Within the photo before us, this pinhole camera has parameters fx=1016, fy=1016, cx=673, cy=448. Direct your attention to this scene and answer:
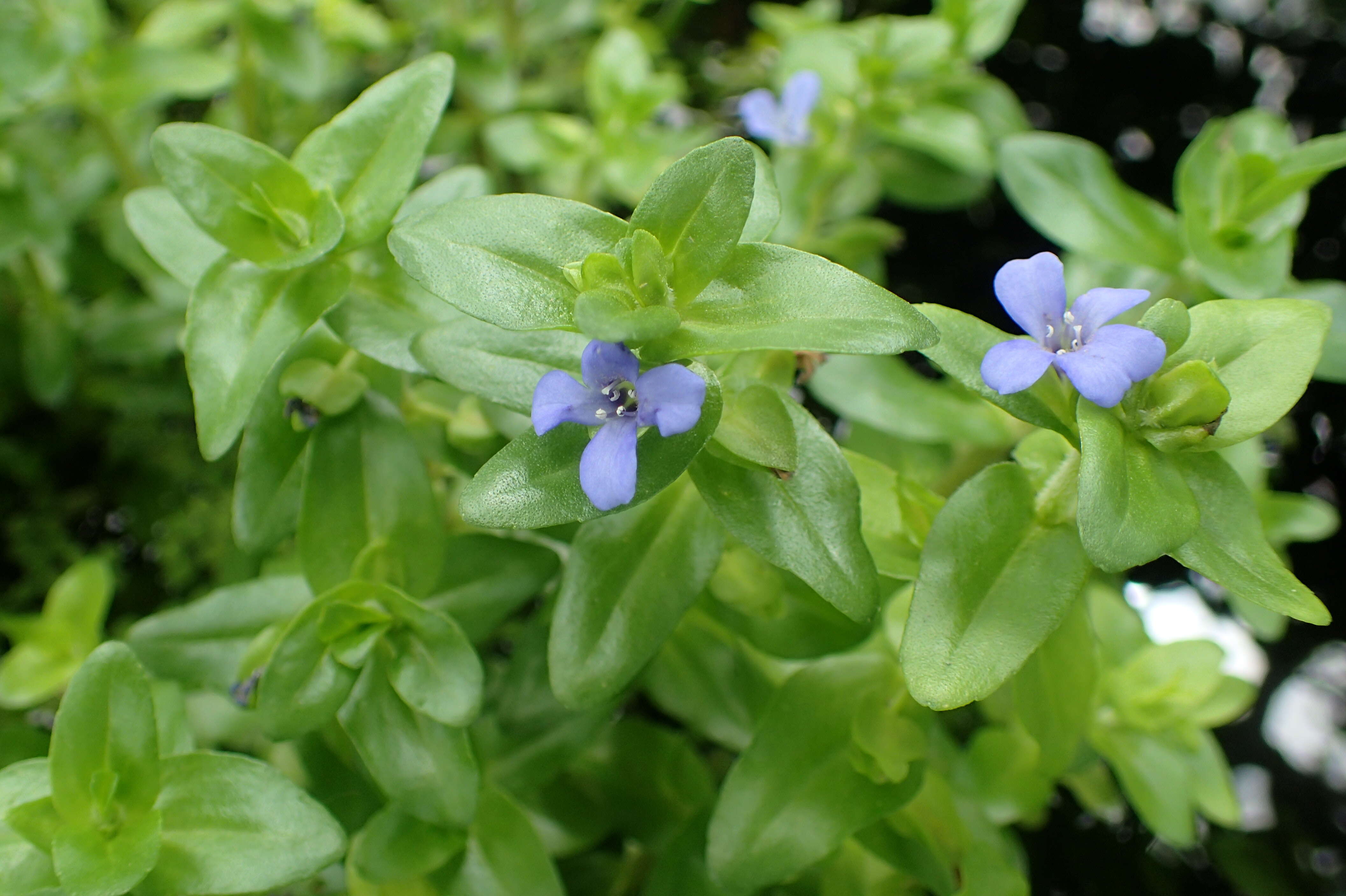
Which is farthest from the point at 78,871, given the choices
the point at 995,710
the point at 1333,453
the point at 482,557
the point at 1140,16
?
the point at 1140,16

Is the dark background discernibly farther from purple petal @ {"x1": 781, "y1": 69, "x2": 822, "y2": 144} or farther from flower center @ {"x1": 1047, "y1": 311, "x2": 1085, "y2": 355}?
flower center @ {"x1": 1047, "y1": 311, "x2": 1085, "y2": 355}

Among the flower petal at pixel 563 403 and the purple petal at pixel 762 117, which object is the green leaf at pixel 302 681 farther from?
the purple petal at pixel 762 117

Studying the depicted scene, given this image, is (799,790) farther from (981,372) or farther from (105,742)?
(105,742)

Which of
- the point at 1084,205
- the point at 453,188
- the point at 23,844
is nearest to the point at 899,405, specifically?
the point at 1084,205

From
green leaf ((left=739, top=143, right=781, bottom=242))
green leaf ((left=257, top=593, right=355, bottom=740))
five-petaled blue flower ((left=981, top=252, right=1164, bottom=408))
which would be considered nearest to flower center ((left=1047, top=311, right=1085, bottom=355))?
five-petaled blue flower ((left=981, top=252, right=1164, bottom=408))

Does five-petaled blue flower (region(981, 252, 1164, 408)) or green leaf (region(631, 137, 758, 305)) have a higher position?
green leaf (region(631, 137, 758, 305))

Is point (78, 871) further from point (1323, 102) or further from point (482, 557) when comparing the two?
point (1323, 102)

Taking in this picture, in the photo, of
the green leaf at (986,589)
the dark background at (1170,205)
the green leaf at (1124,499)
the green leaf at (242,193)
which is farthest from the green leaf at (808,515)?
the dark background at (1170,205)
